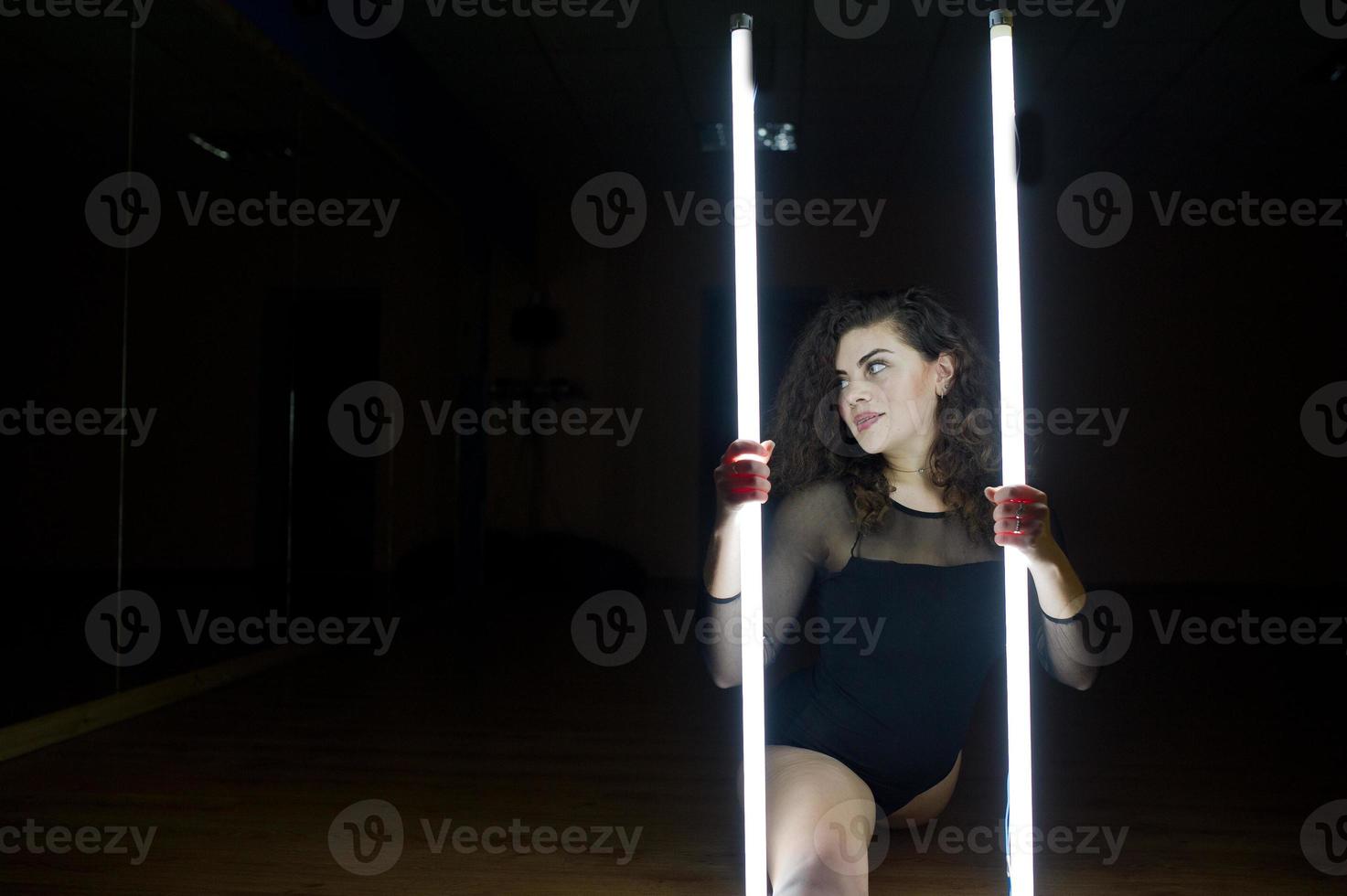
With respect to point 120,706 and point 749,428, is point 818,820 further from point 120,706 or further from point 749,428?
point 120,706

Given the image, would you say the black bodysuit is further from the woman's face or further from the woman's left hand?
the woman's left hand

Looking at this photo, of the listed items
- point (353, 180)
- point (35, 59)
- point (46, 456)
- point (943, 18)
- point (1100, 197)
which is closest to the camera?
point (35, 59)

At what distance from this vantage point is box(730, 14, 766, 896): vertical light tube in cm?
116

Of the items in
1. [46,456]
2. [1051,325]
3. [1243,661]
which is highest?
[1051,325]

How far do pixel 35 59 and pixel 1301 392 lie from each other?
7.16 meters

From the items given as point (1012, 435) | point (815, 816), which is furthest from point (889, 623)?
point (1012, 435)

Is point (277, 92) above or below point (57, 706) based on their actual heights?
above

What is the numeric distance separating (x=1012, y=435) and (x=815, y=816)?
61 centimetres

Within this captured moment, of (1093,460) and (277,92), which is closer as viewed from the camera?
(277,92)

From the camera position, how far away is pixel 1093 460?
22.5 ft

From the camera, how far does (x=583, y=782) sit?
2506 mm

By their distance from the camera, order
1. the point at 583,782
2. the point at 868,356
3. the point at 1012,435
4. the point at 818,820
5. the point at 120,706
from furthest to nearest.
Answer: the point at 120,706, the point at 583,782, the point at 868,356, the point at 818,820, the point at 1012,435

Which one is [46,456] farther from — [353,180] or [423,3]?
[423,3]

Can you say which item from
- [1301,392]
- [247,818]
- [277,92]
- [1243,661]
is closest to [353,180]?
[277,92]
